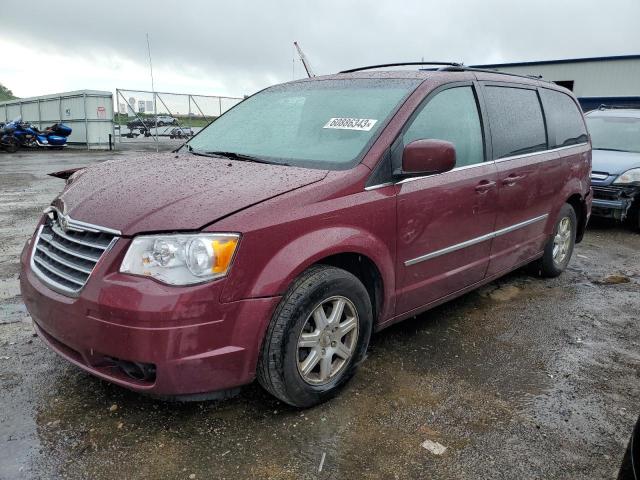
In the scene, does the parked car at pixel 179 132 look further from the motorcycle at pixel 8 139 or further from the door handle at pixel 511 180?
the door handle at pixel 511 180

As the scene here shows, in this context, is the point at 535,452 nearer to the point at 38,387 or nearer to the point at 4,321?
the point at 38,387

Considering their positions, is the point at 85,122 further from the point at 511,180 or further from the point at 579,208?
the point at 511,180

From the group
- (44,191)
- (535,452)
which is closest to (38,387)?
(535,452)

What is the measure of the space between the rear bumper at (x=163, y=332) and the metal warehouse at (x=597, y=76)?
21866 mm

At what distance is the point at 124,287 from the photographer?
2.22m

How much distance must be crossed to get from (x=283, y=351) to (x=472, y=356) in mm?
1507

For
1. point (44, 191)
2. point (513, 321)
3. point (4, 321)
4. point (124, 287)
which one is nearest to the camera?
point (124, 287)

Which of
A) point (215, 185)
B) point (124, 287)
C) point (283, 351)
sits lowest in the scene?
point (283, 351)

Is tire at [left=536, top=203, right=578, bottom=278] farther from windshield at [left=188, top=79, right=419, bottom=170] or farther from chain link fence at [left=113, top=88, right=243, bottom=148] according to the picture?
chain link fence at [left=113, top=88, right=243, bottom=148]

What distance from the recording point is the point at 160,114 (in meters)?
22.2

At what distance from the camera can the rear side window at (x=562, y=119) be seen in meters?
4.53

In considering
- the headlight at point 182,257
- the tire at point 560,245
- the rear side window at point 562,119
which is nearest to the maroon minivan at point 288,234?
the headlight at point 182,257

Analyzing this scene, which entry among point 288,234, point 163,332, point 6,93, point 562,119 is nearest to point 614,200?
point 562,119

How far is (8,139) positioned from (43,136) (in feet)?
3.63
